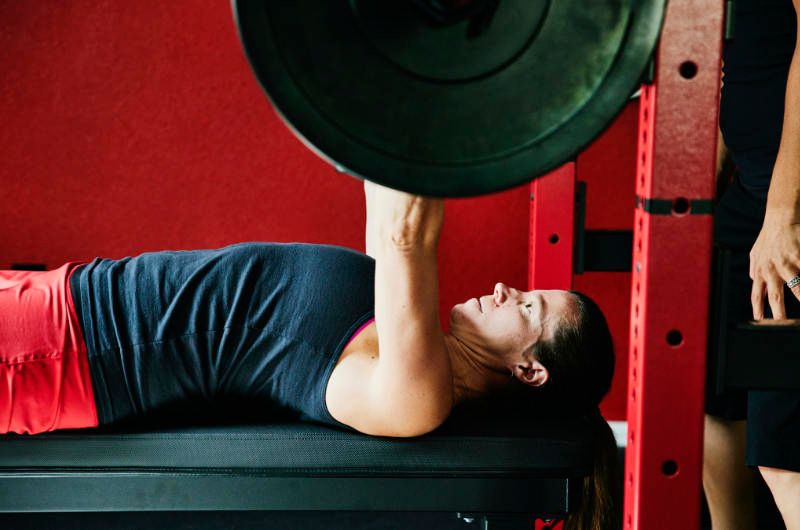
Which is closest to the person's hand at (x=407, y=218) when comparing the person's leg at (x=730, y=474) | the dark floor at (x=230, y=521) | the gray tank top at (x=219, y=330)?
the gray tank top at (x=219, y=330)

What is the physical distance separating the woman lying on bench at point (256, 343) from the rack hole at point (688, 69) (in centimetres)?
53

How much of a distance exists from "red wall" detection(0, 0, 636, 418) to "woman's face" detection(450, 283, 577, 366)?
945 millimetres

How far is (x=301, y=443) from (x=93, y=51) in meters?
1.46

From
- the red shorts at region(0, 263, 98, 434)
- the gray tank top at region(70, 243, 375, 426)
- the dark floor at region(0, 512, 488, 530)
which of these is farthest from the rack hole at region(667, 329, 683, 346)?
the dark floor at region(0, 512, 488, 530)

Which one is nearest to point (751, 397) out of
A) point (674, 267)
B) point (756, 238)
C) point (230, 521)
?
point (756, 238)

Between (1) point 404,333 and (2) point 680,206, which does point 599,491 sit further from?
(2) point 680,206

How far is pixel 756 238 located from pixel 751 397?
1.00ft

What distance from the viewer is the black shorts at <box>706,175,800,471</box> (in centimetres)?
144

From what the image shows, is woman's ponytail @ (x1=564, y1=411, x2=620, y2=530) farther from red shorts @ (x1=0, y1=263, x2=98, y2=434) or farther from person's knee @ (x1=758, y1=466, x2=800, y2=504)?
red shorts @ (x1=0, y1=263, x2=98, y2=434)

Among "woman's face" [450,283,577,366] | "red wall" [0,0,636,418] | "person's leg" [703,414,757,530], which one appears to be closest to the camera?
"woman's face" [450,283,577,366]

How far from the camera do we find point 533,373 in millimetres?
1392

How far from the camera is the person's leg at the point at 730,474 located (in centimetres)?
178

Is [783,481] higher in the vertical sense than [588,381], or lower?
lower

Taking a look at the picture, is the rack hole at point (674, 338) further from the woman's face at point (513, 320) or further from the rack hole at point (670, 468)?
the woman's face at point (513, 320)
